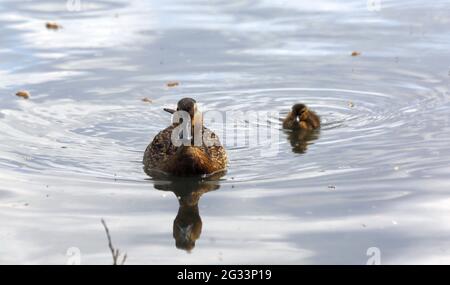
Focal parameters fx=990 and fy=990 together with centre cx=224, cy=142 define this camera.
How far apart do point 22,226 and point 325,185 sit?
2.77 meters

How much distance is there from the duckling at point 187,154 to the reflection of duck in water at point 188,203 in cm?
11

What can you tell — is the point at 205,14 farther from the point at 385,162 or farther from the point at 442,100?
the point at 385,162

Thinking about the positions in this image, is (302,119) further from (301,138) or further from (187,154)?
(187,154)

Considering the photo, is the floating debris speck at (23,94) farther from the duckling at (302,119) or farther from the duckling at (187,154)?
the duckling at (302,119)

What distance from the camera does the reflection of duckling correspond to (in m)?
10.9

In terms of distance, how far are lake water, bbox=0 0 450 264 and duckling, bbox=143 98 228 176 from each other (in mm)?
198

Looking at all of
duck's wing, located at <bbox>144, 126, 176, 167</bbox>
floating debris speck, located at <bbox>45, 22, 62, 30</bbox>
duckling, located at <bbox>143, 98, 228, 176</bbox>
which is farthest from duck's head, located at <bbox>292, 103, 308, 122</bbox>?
floating debris speck, located at <bbox>45, 22, 62, 30</bbox>

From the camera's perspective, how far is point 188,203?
8.88m

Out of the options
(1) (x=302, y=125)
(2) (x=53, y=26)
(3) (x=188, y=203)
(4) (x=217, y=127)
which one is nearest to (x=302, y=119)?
(1) (x=302, y=125)

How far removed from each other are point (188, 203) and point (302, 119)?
9.90ft

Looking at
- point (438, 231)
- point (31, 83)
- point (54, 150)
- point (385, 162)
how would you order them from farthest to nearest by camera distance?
point (31, 83) < point (54, 150) < point (385, 162) < point (438, 231)
